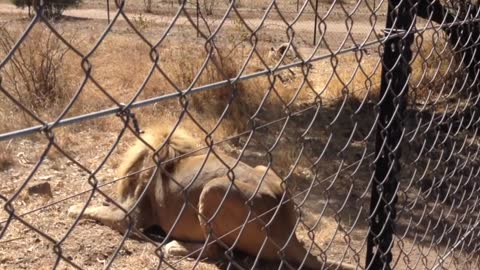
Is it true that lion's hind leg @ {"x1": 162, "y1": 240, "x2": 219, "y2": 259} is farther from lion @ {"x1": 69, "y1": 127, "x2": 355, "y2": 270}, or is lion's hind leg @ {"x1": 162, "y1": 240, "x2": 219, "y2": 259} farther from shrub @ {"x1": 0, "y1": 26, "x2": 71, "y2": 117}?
shrub @ {"x1": 0, "y1": 26, "x2": 71, "y2": 117}

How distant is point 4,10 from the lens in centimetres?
2002

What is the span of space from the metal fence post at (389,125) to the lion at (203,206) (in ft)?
4.02

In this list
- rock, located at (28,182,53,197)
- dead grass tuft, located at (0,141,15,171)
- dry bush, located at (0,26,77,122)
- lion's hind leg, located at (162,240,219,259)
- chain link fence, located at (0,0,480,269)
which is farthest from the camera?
dry bush, located at (0,26,77,122)

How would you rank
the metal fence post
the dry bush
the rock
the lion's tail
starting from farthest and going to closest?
the dry bush → the rock → the lion's tail → the metal fence post

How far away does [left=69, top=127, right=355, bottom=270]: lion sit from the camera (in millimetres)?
4590

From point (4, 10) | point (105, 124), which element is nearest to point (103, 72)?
point (105, 124)

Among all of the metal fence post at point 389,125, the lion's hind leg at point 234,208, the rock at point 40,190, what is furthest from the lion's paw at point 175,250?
the metal fence post at point 389,125

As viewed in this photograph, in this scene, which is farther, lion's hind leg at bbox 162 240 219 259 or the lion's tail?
the lion's tail

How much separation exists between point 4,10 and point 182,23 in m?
6.74

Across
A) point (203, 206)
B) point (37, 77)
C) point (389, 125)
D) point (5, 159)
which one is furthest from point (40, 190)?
point (389, 125)

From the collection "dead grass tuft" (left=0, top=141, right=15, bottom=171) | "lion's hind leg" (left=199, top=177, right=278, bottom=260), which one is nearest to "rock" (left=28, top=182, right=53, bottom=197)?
"dead grass tuft" (left=0, top=141, right=15, bottom=171)

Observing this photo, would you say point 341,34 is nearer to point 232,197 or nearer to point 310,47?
point 310,47

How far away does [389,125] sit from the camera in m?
2.91

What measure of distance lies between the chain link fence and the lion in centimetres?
1
